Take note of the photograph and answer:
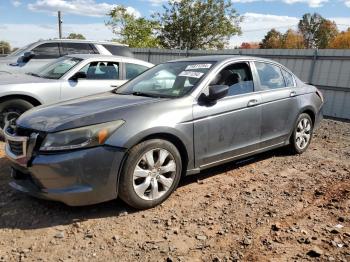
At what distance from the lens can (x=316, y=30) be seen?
3223 inches

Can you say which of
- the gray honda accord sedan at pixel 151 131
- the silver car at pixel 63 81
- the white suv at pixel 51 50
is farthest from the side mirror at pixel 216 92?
the white suv at pixel 51 50

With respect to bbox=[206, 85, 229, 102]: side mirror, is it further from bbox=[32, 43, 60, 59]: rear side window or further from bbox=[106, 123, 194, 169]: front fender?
bbox=[32, 43, 60, 59]: rear side window

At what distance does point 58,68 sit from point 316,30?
82.9 metres

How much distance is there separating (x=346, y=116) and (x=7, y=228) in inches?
356

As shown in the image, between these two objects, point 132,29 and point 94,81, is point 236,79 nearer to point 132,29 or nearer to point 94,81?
point 94,81

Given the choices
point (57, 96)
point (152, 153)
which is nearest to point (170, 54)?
point (57, 96)

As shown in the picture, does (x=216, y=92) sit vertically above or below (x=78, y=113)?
above

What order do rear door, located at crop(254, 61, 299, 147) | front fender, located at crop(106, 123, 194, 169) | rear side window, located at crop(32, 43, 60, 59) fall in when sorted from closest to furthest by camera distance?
1. front fender, located at crop(106, 123, 194, 169)
2. rear door, located at crop(254, 61, 299, 147)
3. rear side window, located at crop(32, 43, 60, 59)

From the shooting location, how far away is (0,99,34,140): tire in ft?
21.7

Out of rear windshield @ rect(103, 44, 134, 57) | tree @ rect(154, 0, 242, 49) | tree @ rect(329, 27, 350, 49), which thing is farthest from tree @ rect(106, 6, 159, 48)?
tree @ rect(329, 27, 350, 49)

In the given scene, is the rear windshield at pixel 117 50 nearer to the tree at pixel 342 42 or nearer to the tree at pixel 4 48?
the tree at pixel 4 48

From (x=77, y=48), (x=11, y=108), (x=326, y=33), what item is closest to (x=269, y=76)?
(x=11, y=108)

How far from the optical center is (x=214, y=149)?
4590mm

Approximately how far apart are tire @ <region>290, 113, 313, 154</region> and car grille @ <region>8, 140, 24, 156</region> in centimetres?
378
